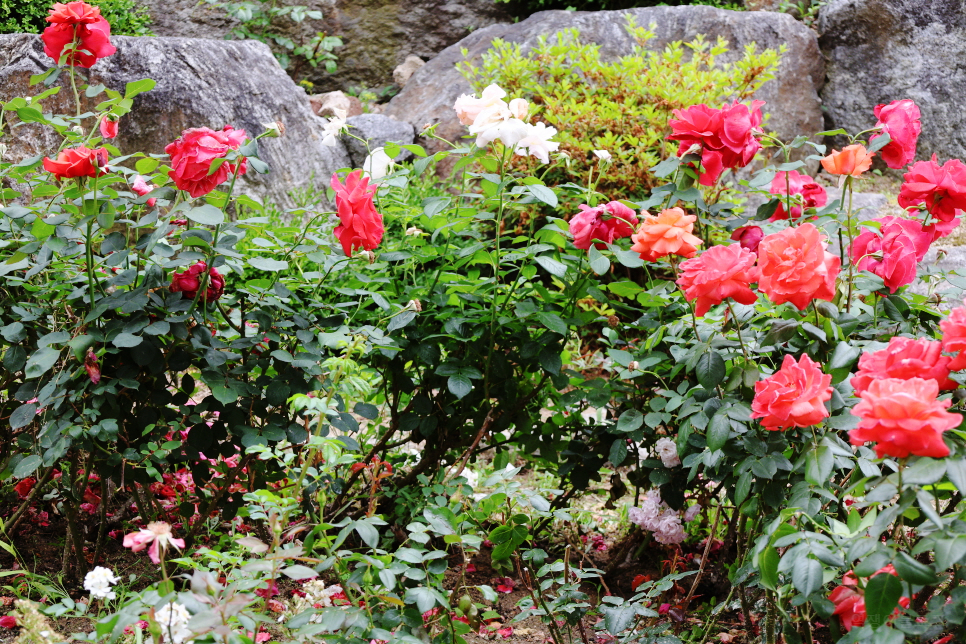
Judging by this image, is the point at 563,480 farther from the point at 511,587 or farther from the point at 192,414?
the point at 192,414

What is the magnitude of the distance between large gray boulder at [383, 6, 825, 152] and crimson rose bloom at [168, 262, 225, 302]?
3.20 metres

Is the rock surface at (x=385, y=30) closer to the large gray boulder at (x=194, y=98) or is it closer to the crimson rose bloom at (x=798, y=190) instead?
the large gray boulder at (x=194, y=98)

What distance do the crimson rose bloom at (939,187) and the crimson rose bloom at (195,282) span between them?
1.39m

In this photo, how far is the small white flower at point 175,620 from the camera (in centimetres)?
98

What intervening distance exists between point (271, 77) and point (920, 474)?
4.05 m

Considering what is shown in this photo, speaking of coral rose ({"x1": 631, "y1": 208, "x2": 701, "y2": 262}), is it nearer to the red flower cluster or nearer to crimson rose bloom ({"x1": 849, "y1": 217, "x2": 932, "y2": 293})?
the red flower cluster

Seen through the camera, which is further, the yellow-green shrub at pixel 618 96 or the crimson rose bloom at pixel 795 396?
the yellow-green shrub at pixel 618 96

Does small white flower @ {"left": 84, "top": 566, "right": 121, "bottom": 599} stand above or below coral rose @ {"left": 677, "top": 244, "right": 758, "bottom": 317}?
below

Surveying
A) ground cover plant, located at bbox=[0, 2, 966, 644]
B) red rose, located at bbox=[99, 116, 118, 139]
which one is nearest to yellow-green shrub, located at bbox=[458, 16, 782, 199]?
ground cover plant, located at bbox=[0, 2, 966, 644]

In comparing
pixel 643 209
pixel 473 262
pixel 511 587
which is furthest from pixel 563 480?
pixel 643 209

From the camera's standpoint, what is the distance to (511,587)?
2109 mm

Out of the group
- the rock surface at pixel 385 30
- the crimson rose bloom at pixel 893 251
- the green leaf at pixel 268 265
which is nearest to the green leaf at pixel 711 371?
the crimson rose bloom at pixel 893 251

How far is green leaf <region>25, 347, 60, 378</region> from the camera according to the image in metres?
1.45

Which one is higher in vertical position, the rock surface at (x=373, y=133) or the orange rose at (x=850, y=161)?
the orange rose at (x=850, y=161)
